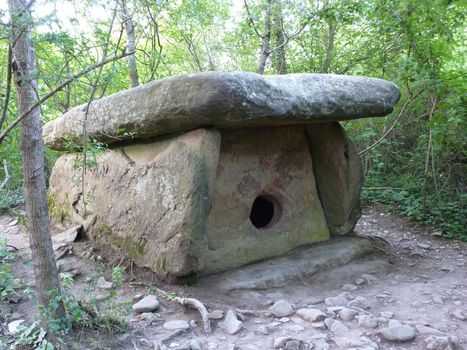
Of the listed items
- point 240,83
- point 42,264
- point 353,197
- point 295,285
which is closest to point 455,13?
point 353,197

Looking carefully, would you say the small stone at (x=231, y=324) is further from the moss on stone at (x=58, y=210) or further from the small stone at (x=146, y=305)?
the moss on stone at (x=58, y=210)

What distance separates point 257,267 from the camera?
3645 mm

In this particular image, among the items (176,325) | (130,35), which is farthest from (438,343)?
(130,35)

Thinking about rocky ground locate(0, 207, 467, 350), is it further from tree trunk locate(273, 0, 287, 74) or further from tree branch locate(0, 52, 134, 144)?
tree trunk locate(273, 0, 287, 74)

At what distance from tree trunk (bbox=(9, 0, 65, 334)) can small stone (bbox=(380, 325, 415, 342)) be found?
1795 millimetres

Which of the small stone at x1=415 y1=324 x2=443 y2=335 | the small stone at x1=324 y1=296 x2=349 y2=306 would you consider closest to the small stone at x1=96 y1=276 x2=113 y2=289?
the small stone at x1=324 y1=296 x2=349 y2=306

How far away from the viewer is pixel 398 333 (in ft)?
8.09

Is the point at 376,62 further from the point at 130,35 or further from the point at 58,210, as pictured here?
the point at 58,210

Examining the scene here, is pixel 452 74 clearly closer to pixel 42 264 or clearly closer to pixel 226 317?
pixel 226 317

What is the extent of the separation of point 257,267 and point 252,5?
4.69m

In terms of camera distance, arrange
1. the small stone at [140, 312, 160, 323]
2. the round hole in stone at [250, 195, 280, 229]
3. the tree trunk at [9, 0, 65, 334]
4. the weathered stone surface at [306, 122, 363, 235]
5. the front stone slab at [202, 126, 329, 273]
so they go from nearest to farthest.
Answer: the tree trunk at [9, 0, 65, 334] → the small stone at [140, 312, 160, 323] → the front stone slab at [202, 126, 329, 273] → the weathered stone surface at [306, 122, 363, 235] → the round hole in stone at [250, 195, 280, 229]

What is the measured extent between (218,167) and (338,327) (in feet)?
5.29

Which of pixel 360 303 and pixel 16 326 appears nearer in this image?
pixel 16 326

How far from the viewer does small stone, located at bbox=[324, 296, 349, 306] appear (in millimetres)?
3086
